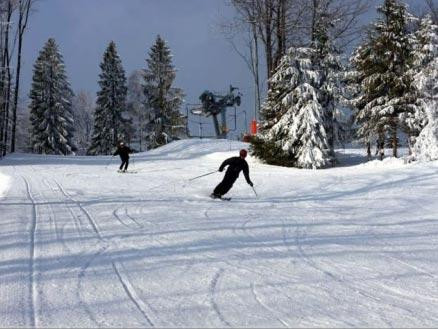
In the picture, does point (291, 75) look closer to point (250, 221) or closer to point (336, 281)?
point (250, 221)

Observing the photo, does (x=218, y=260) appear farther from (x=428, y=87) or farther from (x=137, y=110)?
(x=137, y=110)

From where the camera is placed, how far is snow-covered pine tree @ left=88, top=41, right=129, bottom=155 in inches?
2163

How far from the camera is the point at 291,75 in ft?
84.8

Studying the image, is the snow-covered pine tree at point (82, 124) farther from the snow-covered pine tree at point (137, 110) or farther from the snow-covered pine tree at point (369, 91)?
the snow-covered pine tree at point (369, 91)

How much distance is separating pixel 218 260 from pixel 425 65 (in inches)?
778

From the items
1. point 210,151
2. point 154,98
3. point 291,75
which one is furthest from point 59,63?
point 291,75

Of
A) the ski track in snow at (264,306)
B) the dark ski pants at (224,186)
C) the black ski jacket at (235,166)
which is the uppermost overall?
the black ski jacket at (235,166)

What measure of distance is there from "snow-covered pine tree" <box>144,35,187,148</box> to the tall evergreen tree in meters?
26.2

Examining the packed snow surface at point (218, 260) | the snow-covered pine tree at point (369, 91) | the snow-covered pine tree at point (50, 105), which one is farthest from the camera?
the snow-covered pine tree at point (50, 105)

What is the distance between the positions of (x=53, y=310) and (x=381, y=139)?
27.0 m

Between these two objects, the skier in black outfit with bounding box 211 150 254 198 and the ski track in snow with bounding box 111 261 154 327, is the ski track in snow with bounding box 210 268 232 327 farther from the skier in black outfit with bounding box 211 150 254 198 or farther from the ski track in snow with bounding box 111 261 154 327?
the skier in black outfit with bounding box 211 150 254 198

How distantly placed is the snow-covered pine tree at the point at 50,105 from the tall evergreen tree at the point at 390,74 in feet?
107

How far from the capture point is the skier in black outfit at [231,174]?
48.2 feet

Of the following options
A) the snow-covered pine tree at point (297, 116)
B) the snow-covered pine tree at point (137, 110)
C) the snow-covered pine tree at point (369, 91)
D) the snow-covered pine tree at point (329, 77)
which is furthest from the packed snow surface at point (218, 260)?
the snow-covered pine tree at point (137, 110)
